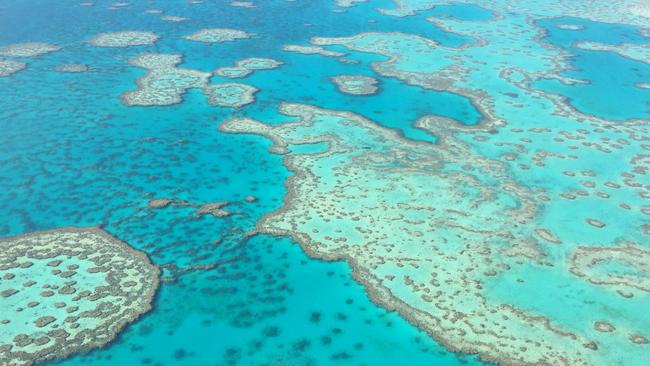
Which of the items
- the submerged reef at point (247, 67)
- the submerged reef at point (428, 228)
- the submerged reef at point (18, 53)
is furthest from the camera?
the submerged reef at point (247, 67)

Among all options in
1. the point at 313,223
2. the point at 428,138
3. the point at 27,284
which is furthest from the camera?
the point at 428,138

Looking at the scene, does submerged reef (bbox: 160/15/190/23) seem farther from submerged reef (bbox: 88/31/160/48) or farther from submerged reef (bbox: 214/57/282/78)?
submerged reef (bbox: 214/57/282/78)

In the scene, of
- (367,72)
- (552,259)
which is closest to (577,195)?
(552,259)

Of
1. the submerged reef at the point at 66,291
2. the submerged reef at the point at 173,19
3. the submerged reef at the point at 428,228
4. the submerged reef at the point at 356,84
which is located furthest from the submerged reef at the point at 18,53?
the submerged reef at the point at 356,84

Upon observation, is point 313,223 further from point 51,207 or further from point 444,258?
point 51,207

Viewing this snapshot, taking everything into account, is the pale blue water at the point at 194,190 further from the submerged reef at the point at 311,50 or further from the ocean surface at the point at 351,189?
the submerged reef at the point at 311,50

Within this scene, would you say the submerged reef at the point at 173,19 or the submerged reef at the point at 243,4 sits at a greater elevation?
the submerged reef at the point at 243,4

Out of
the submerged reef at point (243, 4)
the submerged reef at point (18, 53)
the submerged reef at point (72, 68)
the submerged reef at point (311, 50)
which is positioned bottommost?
the submerged reef at point (72, 68)
